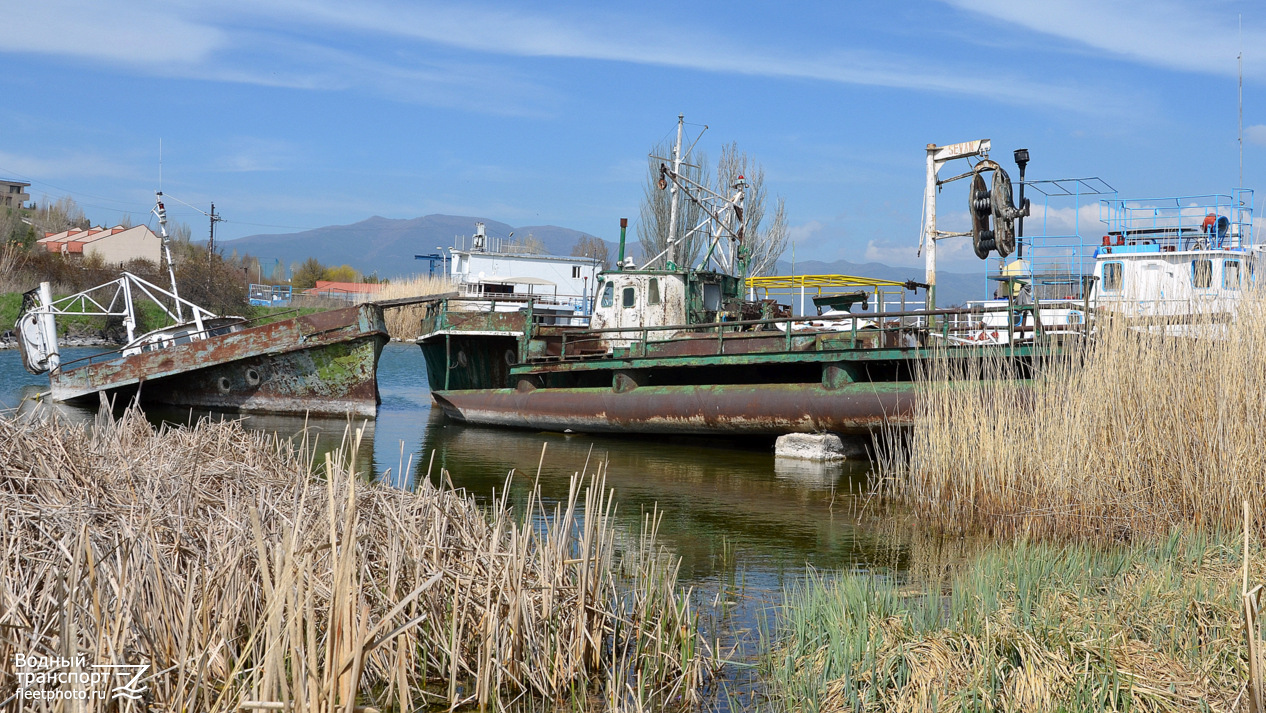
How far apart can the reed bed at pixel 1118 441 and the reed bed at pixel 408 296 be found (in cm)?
2276

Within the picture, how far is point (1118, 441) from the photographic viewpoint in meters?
7.18

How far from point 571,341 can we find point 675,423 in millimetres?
3153

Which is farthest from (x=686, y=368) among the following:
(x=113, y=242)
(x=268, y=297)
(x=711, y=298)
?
(x=113, y=242)

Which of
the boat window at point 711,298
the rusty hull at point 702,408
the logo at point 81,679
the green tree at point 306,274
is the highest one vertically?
the green tree at point 306,274

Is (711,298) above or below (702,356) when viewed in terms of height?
above

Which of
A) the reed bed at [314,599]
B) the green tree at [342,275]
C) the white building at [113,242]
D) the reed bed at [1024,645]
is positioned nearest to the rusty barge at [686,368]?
the reed bed at [1024,645]

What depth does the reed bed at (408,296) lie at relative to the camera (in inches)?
1462

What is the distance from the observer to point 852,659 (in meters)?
4.29

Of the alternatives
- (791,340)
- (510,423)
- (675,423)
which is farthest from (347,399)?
(791,340)

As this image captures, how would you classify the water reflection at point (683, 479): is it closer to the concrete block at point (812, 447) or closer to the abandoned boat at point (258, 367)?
the concrete block at point (812, 447)

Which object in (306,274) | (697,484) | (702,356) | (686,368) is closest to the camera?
(697,484)

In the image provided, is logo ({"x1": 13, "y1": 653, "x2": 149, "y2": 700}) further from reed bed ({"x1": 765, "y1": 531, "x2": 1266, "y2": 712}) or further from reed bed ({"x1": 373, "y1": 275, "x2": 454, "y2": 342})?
reed bed ({"x1": 373, "y1": 275, "x2": 454, "y2": 342})

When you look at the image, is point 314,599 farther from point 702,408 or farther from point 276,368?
point 276,368

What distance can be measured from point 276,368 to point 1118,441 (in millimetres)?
14896
